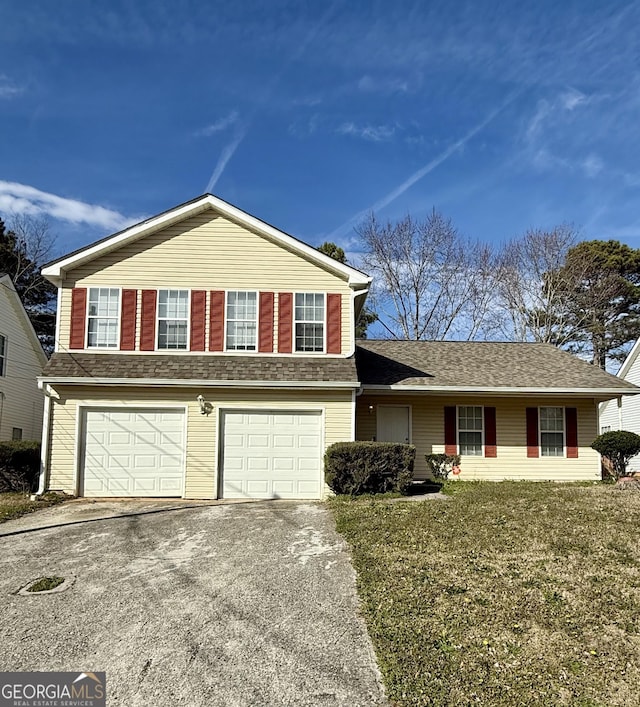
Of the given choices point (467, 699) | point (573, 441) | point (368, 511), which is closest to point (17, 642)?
point (467, 699)

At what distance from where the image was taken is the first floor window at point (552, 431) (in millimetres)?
15859

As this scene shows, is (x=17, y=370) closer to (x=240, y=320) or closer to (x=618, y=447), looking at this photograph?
(x=240, y=320)

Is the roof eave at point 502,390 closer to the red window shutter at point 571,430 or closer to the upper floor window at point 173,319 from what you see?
the red window shutter at point 571,430

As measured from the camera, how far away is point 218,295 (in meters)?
13.7

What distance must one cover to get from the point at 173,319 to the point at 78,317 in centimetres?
221

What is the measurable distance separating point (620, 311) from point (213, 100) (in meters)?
27.7

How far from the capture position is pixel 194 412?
13047 millimetres

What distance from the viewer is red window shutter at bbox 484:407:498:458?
15.7 m

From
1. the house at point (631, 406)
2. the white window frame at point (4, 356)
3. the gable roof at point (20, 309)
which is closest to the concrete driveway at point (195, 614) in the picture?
the white window frame at point (4, 356)

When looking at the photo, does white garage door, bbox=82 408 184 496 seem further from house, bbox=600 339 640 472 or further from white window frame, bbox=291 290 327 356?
house, bbox=600 339 640 472

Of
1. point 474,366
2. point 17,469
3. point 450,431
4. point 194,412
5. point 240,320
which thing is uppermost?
point 240,320

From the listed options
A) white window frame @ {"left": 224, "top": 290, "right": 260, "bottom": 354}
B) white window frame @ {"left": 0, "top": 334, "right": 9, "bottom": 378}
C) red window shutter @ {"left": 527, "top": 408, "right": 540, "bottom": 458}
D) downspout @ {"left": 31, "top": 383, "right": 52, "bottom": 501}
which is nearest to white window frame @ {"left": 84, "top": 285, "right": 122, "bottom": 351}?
downspout @ {"left": 31, "top": 383, "right": 52, "bottom": 501}

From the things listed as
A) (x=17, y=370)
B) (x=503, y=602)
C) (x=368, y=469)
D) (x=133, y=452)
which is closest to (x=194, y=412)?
(x=133, y=452)

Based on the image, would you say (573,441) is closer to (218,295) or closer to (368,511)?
(368,511)
